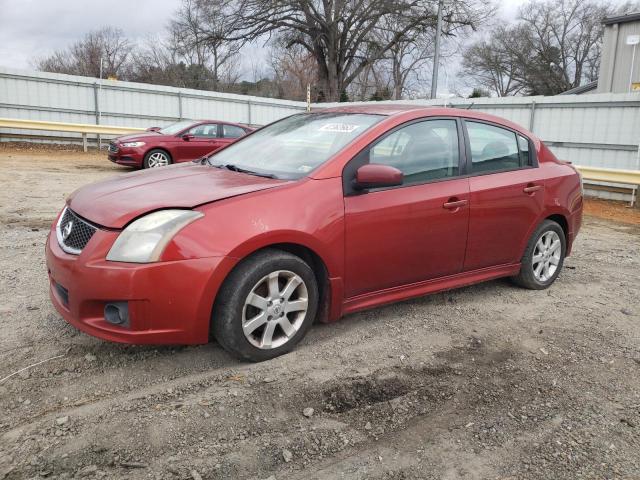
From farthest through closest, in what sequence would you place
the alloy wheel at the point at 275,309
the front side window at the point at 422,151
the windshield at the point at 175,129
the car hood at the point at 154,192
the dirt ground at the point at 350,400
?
the windshield at the point at 175,129 < the front side window at the point at 422,151 < the alloy wheel at the point at 275,309 < the car hood at the point at 154,192 < the dirt ground at the point at 350,400

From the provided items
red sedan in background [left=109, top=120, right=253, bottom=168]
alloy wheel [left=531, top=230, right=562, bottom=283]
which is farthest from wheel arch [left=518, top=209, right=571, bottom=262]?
red sedan in background [left=109, top=120, right=253, bottom=168]

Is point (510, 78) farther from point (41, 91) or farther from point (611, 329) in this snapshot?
point (611, 329)

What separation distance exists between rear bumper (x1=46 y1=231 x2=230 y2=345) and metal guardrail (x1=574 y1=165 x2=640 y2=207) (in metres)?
10.2

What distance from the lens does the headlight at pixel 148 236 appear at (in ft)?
9.50

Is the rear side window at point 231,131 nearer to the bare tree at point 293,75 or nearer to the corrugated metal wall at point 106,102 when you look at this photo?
the corrugated metal wall at point 106,102

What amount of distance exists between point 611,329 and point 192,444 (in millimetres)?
3263

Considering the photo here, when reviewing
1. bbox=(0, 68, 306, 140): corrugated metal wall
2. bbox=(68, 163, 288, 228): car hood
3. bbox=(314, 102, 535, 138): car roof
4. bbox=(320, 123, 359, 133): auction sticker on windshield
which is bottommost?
bbox=(68, 163, 288, 228): car hood

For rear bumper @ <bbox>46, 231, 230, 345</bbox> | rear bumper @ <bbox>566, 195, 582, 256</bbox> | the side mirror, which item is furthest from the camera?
rear bumper @ <bbox>566, 195, 582, 256</bbox>

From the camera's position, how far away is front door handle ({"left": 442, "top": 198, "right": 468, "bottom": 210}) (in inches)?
158

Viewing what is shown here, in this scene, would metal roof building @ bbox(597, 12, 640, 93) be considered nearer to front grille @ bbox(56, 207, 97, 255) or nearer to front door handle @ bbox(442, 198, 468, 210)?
front door handle @ bbox(442, 198, 468, 210)

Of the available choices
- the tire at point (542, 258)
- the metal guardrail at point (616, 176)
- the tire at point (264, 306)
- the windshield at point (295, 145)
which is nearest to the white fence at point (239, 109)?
the metal guardrail at point (616, 176)

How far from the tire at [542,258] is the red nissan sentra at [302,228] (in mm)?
23

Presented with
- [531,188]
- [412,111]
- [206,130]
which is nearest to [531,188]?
[531,188]

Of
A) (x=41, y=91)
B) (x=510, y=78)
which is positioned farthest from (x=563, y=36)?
(x=41, y=91)
